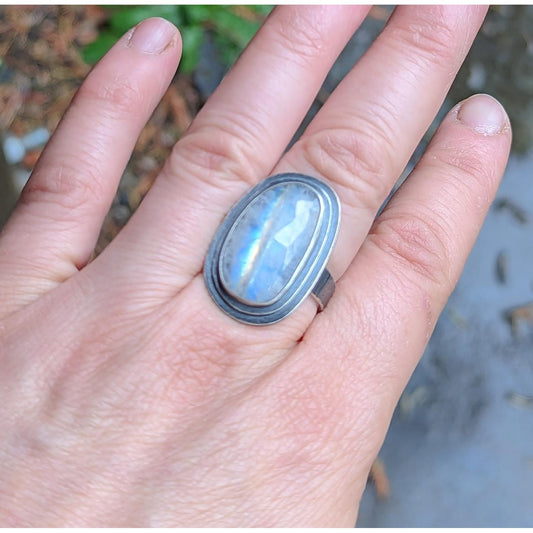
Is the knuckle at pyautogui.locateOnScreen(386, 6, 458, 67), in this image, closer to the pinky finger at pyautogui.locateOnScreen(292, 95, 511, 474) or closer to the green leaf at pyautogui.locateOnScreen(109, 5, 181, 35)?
the pinky finger at pyautogui.locateOnScreen(292, 95, 511, 474)

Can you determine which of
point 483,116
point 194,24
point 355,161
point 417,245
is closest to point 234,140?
point 355,161

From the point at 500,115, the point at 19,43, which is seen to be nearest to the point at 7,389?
the point at 500,115

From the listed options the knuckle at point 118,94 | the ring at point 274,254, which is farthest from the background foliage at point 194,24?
the ring at point 274,254

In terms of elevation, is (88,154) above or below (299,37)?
below

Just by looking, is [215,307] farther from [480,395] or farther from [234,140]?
[480,395]

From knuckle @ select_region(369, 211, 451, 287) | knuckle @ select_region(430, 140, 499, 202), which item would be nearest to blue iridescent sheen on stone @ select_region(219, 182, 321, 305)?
knuckle @ select_region(369, 211, 451, 287)

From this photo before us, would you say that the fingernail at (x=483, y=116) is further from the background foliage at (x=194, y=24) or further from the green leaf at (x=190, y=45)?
the green leaf at (x=190, y=45)

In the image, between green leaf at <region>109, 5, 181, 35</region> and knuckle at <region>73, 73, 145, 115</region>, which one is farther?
green leaf at <region>109, 5, 181, 35</region>
